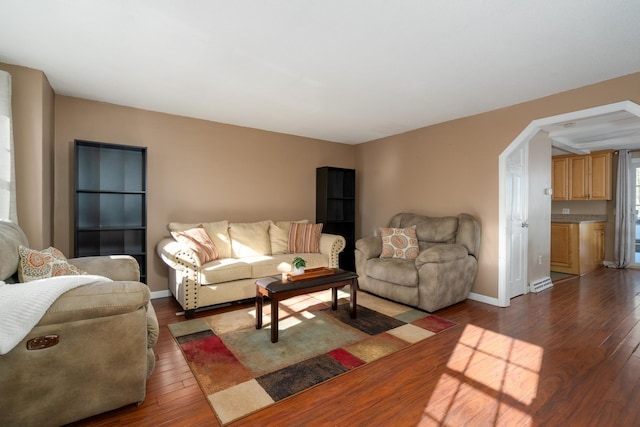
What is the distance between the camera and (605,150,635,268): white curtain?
18.8 feet

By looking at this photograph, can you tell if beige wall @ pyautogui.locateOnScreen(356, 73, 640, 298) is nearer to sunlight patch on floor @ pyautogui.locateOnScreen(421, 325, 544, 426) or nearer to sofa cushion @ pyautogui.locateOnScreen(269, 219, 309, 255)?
sunlight patch on floor @ pyautogui.locateOnScreen(421, 325, 544, 426)

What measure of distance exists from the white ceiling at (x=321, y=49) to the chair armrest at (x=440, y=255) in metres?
1.67

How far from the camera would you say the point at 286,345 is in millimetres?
2543

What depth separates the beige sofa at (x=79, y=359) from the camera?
144 centimetres

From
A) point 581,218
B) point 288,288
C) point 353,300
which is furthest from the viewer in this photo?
point 581,218

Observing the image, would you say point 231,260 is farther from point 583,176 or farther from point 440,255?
point 583,176

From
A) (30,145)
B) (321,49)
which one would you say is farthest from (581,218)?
(30,145)

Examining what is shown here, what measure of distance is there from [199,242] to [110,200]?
3.87 ft

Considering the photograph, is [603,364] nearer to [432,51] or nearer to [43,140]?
[432,51]

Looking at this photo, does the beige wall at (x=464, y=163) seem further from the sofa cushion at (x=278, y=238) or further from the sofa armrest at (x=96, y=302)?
the sofa armrest at (x=96, y=302)

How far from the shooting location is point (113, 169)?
3.54 m

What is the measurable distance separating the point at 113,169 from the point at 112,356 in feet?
8.67

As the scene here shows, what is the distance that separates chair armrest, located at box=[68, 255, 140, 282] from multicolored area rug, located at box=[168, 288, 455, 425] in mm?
695

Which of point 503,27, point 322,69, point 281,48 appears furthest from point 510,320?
point 281,48
